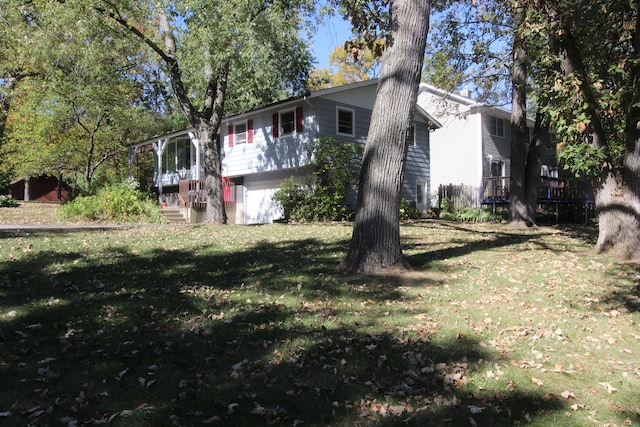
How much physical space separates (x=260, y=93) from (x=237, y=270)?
15407 mm

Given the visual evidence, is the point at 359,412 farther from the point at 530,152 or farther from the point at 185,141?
the point at 185,141

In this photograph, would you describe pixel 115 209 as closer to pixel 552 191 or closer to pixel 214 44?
pixel 214 44

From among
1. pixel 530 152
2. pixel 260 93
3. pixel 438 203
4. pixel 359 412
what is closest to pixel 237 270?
pixel 359 412

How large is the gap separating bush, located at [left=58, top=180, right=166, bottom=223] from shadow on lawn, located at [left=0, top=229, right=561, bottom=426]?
38.7 ft

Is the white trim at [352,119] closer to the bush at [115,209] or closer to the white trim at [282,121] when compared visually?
the white trim at [282,121]

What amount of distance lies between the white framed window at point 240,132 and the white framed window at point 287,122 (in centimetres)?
271

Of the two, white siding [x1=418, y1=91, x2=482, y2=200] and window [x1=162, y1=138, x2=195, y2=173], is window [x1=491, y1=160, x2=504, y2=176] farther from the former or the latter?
window [x1=162, y1=138, x2=195, y2=173]

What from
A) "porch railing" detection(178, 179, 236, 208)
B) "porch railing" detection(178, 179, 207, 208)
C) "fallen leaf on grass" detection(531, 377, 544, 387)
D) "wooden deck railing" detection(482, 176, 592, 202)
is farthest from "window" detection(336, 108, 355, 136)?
"fallen leaf on grass" detection(531, 377, 544, 387)

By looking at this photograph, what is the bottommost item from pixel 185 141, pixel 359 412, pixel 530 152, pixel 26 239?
pixel 359 412

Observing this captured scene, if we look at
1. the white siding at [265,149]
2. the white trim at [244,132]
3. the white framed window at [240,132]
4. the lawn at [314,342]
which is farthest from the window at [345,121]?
the lawn at [314,342]

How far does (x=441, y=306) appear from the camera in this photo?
5930 mm

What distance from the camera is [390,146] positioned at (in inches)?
284

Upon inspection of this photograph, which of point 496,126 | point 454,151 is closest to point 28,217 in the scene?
point 454,151

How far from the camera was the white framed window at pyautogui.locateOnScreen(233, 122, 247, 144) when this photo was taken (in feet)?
76.0
